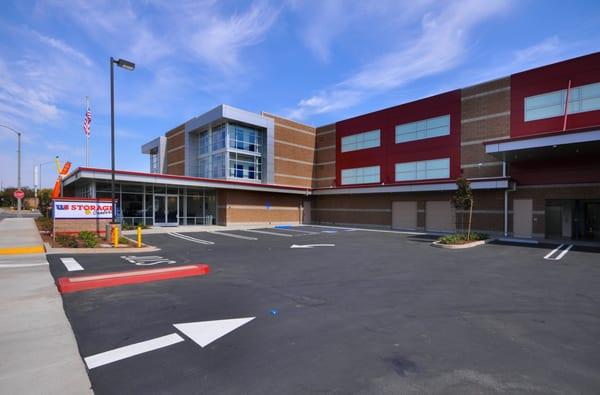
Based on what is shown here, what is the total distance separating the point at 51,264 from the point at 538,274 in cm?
1513

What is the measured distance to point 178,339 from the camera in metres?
4.53

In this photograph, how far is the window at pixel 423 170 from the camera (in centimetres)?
2548

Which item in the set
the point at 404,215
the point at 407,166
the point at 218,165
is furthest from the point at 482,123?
the point at 218,165

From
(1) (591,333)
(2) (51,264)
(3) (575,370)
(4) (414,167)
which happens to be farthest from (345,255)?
(4) (414,167)

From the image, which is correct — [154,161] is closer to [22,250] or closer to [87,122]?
[87,122]

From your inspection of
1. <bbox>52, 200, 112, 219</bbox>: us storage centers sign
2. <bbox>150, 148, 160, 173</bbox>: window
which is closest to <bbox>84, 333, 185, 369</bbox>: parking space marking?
<bbox>52, 200, 112, 219</bbox>: us storage centers sign

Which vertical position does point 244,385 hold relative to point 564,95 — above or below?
below

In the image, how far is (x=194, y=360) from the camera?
3.93 metres

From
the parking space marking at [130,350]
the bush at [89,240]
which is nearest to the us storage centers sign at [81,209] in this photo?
the bush at [89,240]

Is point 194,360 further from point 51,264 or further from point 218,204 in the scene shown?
point 218,204

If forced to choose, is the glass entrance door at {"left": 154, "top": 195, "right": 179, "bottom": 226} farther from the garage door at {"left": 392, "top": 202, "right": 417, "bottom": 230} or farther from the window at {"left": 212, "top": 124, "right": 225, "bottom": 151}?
the garage door at {"left": 392, "top": 202, "right": 417, "bottom": 230}

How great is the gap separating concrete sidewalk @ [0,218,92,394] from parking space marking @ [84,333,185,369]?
139 mm

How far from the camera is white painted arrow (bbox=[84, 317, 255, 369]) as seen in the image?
12.9ft

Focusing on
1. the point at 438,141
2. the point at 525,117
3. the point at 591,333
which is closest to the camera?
the point at 591,333
